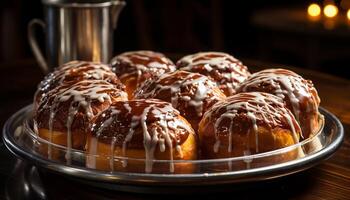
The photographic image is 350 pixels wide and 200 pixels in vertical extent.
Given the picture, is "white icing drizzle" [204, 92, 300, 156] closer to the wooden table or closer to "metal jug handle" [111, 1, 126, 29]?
the wooden table

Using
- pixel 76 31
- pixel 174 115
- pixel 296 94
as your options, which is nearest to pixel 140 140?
pixel 174 115

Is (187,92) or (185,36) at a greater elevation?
(187,92)

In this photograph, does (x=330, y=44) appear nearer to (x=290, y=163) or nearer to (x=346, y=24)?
(x=346, y=24)

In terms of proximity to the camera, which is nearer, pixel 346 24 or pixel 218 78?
pixel 218 78

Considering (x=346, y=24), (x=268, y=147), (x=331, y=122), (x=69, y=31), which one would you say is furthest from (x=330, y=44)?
(x=268, y=147)

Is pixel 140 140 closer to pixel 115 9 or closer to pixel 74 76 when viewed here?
pixel 74 76

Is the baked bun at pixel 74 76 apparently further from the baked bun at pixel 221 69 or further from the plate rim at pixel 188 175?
the plate rim at pixel 188 175

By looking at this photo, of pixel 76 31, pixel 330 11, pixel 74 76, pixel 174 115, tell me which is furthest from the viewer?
pixel 330 11
